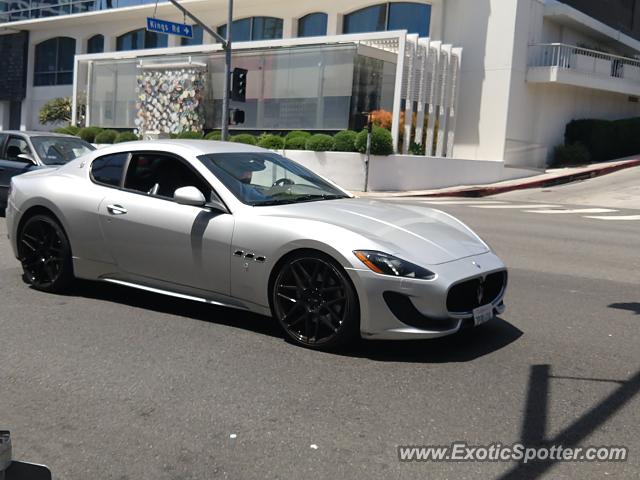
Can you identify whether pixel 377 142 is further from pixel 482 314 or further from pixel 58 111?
pixel 58 111

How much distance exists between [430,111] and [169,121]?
11.4 m

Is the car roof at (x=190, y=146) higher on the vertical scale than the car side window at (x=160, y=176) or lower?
higher

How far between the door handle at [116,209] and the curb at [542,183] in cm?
1827

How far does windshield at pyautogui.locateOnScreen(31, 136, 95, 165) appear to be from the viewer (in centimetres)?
1216

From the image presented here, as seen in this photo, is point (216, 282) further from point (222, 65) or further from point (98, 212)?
point (222, 65)

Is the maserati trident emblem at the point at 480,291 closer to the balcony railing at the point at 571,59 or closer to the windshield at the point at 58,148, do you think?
the windshield at the point at 58,148

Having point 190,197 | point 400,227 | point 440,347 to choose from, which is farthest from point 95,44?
point 440,347

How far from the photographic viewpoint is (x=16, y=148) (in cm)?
1230

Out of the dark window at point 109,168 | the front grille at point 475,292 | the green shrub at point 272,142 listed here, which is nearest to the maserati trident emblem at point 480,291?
the front grille at point 475,292

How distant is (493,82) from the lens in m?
29.9

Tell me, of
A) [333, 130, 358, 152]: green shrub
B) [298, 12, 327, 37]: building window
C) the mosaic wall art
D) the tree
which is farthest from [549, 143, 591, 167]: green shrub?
the tree

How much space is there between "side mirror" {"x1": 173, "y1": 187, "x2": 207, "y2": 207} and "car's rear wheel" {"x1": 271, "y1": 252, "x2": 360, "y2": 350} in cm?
89

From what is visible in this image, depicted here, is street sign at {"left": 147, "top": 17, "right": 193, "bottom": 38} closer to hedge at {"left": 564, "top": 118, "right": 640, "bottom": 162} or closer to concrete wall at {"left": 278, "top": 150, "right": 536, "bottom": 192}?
concrete wall at {"left": 278, "top": 150, "right": 536, "bottom": 192}

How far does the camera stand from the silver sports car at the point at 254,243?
4.96 m
